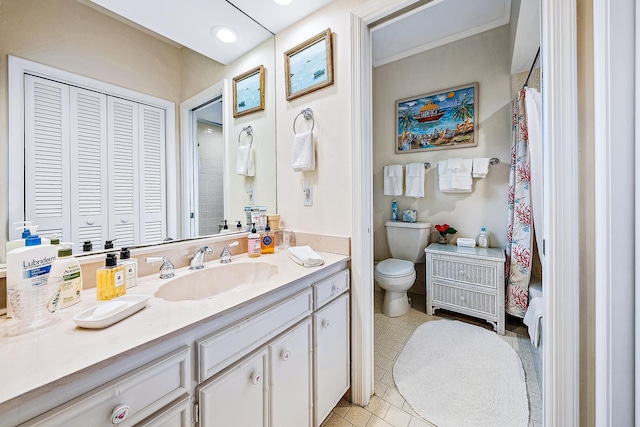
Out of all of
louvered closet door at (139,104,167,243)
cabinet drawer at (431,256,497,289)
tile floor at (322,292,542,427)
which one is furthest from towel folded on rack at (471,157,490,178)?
louvered closet door at (139,104,167,243)

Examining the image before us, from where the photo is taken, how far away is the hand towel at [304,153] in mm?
1445

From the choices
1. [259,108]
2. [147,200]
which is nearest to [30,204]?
[147,200]

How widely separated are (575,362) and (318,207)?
122 cm

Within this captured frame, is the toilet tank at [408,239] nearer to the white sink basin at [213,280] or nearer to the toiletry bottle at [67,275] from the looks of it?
the white sink basin at [213,280]

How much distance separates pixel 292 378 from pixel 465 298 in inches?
70.7

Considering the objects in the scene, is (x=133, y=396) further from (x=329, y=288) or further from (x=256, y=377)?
(x=329, y=288)

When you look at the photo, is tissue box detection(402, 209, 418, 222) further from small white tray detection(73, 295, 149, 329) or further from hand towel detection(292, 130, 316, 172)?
small white tray detection(73, 295, 149, 329)

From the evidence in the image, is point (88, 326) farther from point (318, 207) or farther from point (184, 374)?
point (318, 207)

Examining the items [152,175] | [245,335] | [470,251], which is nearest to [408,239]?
[470,251]

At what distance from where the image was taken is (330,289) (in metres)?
1.20

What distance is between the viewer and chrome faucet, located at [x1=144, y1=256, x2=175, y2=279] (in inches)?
40.4

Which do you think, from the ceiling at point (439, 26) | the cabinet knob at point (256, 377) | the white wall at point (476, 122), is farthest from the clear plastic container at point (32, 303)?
the white wall at point (476, 122)

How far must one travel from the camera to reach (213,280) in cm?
117

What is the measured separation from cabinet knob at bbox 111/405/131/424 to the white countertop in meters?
0.12
